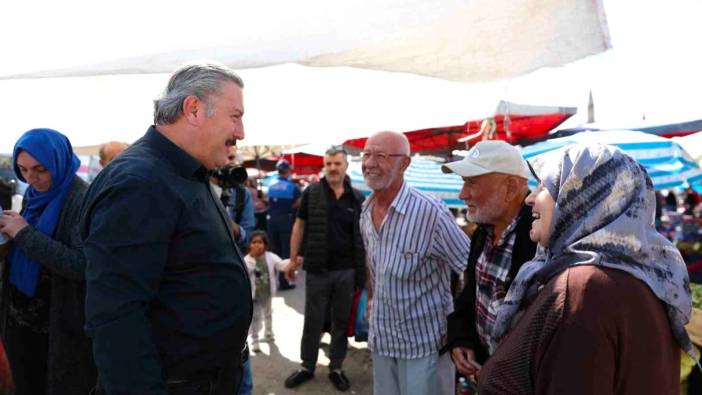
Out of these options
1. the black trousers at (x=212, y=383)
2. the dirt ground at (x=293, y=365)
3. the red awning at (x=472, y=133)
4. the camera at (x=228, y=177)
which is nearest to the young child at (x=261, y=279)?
the dirt ground at (x=293, y=365)

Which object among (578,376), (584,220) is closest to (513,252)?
(584,220)

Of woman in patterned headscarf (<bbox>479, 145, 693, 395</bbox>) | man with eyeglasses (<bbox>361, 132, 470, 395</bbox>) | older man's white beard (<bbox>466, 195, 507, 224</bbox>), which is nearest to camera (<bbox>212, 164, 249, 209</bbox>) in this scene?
man with eyeglasses (<bbox>361, 132, 470, 395</bbox>)

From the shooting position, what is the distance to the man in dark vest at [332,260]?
4.38 metres

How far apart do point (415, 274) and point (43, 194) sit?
6.18 ft

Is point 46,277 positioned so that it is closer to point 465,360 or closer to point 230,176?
point 230,176

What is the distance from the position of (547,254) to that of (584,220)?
0.73 ft

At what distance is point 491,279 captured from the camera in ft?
7.06

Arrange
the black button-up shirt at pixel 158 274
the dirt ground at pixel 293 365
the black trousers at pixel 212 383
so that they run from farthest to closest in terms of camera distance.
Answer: the dirt ground at pixel 293 365 → the black trousers at pixel 212 383 → the black button-up shirt at pixel 158 274

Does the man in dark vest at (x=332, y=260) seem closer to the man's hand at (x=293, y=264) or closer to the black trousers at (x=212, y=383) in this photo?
the man's hand at (x=293, y=264)

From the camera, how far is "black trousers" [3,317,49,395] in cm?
244

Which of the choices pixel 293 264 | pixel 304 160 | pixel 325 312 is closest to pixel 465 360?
pixel 325 312

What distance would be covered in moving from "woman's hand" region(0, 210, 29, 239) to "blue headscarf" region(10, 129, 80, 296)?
0.40 ft

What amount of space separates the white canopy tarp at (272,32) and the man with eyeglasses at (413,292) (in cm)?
114

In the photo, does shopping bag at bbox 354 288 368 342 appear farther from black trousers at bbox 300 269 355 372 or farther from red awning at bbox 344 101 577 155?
red awning at bbox 344 101 577 155
